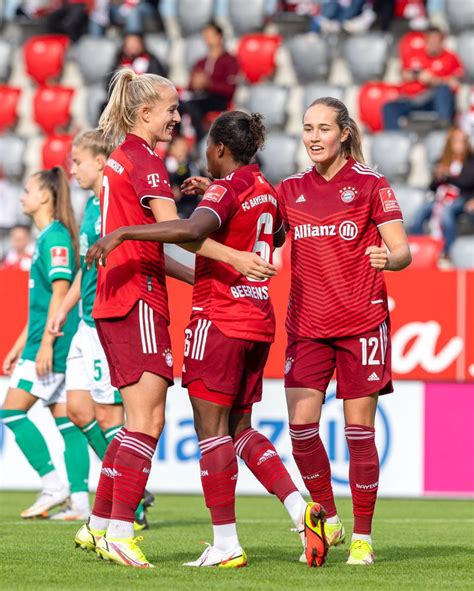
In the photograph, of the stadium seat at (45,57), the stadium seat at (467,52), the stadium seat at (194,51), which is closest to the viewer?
the stadium seat at (467,52)

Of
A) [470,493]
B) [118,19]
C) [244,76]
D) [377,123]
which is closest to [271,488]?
[470,493]

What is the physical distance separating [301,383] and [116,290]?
0.95 metres

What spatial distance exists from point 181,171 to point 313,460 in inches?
335

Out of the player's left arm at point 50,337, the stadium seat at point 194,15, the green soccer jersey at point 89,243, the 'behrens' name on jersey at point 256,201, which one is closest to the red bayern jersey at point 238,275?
the 'behrens' name on jersey at point 256,201

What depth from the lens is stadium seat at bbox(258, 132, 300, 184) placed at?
15953mm

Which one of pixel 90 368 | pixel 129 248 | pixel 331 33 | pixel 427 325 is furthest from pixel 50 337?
pixel 331 33

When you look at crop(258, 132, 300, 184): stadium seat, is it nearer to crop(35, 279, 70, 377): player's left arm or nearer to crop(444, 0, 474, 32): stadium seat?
crop(444, 0, 474, 32): stadium seat

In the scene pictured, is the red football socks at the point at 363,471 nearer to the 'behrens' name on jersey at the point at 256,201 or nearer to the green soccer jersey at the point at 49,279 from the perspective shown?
the 'behrens' name on jersey at the point at 256,201

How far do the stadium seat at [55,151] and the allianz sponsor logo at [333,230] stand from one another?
1092cm

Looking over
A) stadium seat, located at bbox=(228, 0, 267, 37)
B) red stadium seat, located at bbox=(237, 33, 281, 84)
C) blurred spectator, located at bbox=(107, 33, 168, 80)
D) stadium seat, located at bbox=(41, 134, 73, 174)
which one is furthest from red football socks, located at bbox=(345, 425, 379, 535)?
stadium seat, located at bbox=(228, 0, 267, 37)

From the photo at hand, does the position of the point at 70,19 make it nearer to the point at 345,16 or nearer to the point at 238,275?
the point at 345,16

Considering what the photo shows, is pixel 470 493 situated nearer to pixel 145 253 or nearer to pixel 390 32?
pixel 145 253

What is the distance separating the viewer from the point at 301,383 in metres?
5.70

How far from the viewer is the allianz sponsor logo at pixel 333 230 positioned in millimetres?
5629
